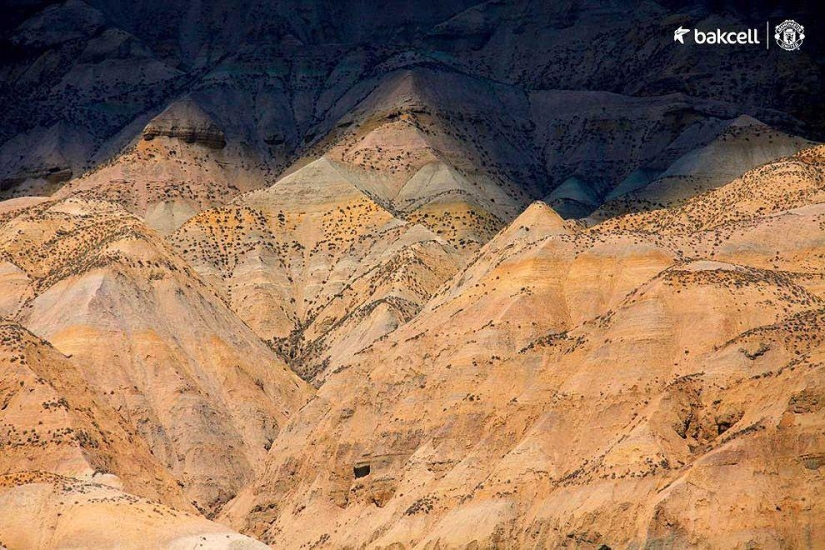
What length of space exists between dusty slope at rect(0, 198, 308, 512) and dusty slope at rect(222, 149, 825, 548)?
6.56 metres

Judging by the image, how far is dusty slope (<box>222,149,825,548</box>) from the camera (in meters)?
121

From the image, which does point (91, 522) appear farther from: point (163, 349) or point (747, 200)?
point (747, 200)

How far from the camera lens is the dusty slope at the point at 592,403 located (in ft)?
396

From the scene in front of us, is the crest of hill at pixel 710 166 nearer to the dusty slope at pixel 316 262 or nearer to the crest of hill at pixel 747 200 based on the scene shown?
the dusty slope at pixel 316 262

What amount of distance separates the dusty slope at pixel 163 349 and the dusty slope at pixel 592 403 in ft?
21.5

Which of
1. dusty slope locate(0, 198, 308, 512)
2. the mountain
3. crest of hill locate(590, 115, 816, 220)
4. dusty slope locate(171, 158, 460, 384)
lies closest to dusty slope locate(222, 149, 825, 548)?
the mountain

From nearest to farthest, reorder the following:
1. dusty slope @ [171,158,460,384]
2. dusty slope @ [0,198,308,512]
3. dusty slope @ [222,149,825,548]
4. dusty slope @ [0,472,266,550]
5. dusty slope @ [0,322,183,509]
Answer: dusty slope @ [222,149,825,548], dusty slope @ [0,472,266,550], dusty slope @ [0,322,183,509], dusty slope @ [0,198,308,512], dusty slope @ [171,158,460,384]

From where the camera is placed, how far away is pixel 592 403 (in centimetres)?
13362

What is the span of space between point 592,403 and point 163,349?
37.8 meters

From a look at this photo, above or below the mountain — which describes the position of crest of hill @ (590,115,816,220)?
below

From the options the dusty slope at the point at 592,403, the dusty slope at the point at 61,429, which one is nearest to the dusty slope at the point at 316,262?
the dusty slope at the point at 592,403

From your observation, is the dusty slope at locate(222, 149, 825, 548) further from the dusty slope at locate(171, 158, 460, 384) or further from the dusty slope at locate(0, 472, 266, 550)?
the dusty slope at locate(171, 158, 460, 384)

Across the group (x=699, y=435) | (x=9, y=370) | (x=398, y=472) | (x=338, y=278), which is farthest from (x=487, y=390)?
(x=338, y=278)

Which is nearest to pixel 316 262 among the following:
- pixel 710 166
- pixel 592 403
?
pixel 710 166
